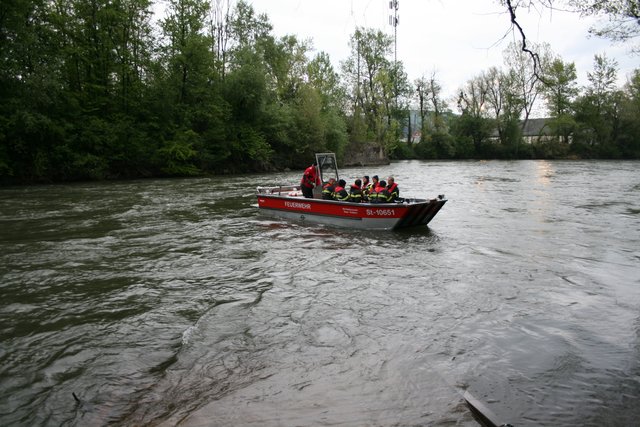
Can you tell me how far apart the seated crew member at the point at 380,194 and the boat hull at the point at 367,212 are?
17.3 inches

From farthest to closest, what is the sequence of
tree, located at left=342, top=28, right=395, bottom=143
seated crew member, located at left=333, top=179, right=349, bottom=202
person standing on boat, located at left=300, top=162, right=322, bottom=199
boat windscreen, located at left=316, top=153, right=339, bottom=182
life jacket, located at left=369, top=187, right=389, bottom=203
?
tree, located at left=342, top=28, right=395, bottom=143 < boat windscreen, located at left=316, top=153, right=339, bottom=182 < person standing on boat, located at left=300, top=162, right=322, bottom=199 < seated crew member, located at left=333, top=179, right=349, bottom=202 < life jacket, located at left=369, top=187, right=389, bottom=203

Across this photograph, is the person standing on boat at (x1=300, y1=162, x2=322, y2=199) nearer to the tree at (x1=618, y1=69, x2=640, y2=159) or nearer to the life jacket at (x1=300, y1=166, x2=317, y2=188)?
the life jacket at (x1=300, y1=166, x2=317, y2=188)

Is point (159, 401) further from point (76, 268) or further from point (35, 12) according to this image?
point (35, 12)

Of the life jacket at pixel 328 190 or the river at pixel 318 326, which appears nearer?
the river at pixel 318 326

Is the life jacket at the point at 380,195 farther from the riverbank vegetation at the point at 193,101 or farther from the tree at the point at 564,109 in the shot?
the tree at the point at 564,109

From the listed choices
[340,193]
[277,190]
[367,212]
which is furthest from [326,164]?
[367,212]

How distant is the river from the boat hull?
0.42 metres

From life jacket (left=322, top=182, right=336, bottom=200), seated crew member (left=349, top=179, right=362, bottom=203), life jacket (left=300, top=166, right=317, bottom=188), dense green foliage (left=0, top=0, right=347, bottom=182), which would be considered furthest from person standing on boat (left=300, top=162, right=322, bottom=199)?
dense green foliage (left=0, top=0, right=347, bottom=182)

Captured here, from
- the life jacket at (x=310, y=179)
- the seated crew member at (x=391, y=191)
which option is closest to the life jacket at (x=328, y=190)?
the life jacket at (x=310, y=179)

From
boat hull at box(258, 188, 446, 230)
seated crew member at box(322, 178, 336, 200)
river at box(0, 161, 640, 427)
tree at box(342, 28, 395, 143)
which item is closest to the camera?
river at box(0, 161, 640, 427)

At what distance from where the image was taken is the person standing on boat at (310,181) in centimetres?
1532

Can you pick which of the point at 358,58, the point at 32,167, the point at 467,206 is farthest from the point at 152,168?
the point at 358,58

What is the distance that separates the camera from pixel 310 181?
1539 cm

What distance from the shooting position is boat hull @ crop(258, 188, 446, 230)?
12930 millimetres
